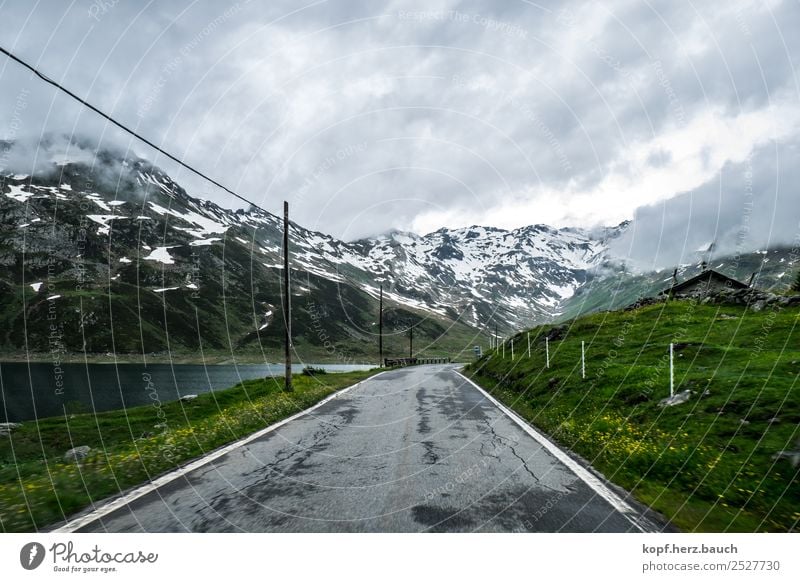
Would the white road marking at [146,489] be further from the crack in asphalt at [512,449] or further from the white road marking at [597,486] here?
the white road marking at [597,486]

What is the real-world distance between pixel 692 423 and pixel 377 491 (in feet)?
25.6

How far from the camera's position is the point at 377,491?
19.2 ft

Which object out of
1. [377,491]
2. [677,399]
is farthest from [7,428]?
[677,399]

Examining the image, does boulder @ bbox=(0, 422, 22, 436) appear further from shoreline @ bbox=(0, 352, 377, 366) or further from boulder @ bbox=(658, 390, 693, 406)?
shoreline @ bbox=(0, 352, 377, 366)

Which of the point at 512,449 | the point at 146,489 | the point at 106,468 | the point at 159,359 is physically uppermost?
the point at 146,489

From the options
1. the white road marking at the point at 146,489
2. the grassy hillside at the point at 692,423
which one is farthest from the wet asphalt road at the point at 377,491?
the grassy hillside at the point at 692,423

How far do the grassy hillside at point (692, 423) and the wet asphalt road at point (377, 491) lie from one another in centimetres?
122

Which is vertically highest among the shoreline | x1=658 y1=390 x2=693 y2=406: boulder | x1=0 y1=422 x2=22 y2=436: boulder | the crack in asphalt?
x1=658 y1=390 x2=693 y2=406: boulder

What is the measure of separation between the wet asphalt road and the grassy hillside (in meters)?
1.22

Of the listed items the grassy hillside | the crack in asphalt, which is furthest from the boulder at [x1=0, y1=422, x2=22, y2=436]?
the crack in asphalt

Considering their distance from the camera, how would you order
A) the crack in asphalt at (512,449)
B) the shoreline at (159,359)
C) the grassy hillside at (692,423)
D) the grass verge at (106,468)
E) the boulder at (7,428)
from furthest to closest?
1. the shoreline at (159,359)
2. the boulder at (7,428)
3. the crack in asphalt at (512,449)
4. the grassy hillside at (692,423)
5. the grass verge at (106,468)

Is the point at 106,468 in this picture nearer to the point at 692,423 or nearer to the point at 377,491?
the point at 377,491

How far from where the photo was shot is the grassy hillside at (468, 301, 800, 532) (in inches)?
234

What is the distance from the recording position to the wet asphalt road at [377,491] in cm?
483
